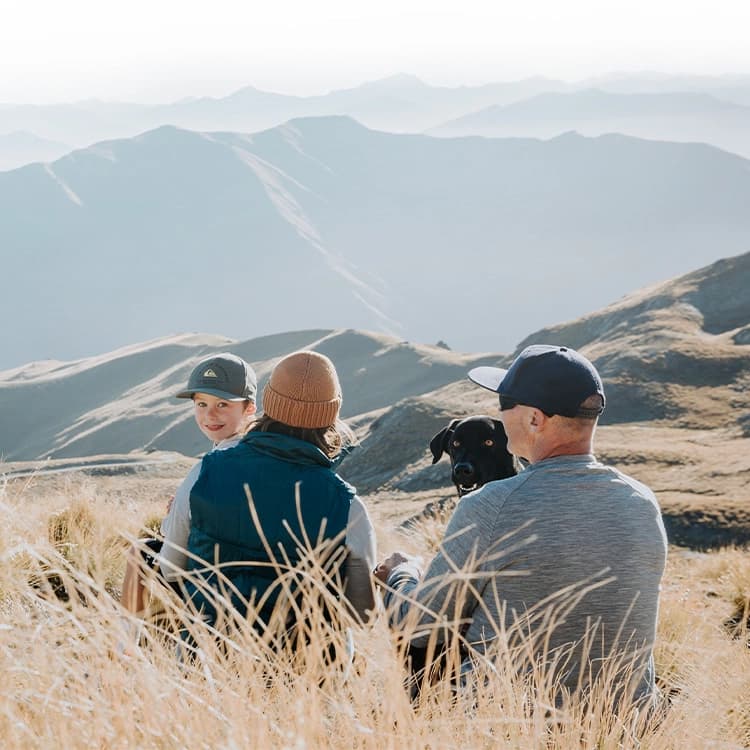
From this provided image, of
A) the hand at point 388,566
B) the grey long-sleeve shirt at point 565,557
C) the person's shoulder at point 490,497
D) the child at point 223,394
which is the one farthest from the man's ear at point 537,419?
the child at point 223,394

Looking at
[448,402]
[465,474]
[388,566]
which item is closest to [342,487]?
[388,566]

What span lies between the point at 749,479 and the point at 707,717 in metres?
21.9

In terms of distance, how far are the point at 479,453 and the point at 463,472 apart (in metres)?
0.18

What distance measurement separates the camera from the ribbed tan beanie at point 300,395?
3.51m

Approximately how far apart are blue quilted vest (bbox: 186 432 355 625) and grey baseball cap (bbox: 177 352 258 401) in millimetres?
1647

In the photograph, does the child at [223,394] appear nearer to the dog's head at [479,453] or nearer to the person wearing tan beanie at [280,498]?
the dog's head at [479,453]

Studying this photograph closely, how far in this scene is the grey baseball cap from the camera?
498 cm

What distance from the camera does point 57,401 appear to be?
12344 centimetres

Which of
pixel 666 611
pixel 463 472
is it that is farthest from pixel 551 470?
pixel 666 611

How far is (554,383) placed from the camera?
10.5 feet

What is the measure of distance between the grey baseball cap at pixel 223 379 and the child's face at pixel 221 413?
0.06 meters

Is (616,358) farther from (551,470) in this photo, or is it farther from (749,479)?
(551,470)

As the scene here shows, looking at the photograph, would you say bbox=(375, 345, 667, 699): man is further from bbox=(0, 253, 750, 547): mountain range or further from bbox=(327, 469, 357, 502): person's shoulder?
bbox=(0, 253, 750, 547): mountain range

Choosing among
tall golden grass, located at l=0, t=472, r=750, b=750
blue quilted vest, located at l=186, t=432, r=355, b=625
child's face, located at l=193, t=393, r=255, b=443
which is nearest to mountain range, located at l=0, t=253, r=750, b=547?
child's face, located at l=193, t=393, r=255, b=443
